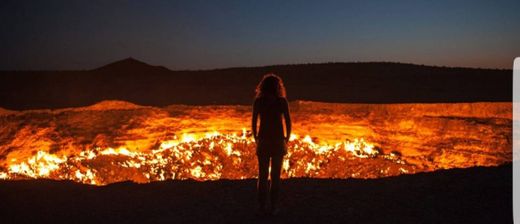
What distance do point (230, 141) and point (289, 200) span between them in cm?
812

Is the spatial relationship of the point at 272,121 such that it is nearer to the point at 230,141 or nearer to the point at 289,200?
the point at 289,200

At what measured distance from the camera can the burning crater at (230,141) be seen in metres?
13.1

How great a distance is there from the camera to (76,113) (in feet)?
49.0

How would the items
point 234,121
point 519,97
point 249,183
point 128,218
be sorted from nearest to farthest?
point 128,218 < point 249,183 < point 519,97 < point 234,121

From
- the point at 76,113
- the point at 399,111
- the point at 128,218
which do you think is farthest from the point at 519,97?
the point at 76,113

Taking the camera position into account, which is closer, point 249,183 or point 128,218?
point 128,218

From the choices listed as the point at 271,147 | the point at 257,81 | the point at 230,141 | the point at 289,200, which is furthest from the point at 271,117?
the point at 257,81

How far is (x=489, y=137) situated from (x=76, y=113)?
12095 millimetres

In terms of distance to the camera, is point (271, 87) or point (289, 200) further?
point (289, 200)

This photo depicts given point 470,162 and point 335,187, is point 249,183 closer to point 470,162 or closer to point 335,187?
point 335,187

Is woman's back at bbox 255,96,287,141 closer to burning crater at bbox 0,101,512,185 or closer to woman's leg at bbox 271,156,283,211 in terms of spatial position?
woman's leg at bbox 271,156,283,211

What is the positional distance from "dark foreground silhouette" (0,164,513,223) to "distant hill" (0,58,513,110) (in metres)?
9.28

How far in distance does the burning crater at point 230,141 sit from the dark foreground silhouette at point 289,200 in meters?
5.49

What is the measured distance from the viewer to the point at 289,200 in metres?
6.62
